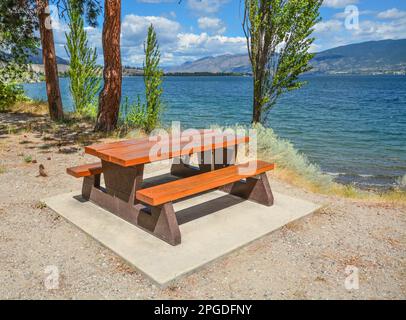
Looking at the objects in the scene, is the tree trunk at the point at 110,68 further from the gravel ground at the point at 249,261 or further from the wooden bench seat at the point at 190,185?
the wooden bench seat at the point at 190,185

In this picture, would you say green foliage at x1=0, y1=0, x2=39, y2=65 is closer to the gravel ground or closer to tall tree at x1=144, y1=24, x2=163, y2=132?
tall tree at x1=144, y1=24, x2=163, y2=132

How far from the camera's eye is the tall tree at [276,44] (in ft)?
30.2

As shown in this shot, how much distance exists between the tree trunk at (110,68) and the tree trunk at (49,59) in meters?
2.90

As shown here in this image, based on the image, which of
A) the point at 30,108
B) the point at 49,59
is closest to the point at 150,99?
the point at 49,59

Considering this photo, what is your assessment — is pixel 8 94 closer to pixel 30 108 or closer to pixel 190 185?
pixel 30 108

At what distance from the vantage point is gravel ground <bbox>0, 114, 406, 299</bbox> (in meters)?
3.09

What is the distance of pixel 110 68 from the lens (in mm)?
9422

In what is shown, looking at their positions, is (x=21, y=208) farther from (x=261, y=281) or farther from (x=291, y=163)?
(x=291, y=163)

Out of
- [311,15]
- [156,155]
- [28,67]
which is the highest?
[311,15]

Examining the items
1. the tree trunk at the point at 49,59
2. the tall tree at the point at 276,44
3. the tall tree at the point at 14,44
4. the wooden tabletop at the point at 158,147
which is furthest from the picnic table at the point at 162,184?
the tall tree at the point at 14,44

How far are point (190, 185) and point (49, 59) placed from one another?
31.7 feet

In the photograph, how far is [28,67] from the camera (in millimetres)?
14523
